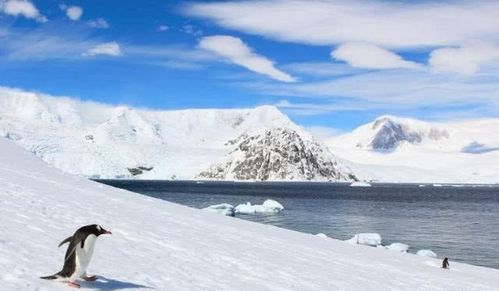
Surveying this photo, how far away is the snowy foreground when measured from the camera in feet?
45.9

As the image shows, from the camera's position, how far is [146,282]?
13.8 m

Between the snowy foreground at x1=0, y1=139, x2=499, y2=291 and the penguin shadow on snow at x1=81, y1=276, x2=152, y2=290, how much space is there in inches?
1.1

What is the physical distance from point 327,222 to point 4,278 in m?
75.4

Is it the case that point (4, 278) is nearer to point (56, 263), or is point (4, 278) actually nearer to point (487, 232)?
point (56, 263)

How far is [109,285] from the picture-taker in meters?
12.3

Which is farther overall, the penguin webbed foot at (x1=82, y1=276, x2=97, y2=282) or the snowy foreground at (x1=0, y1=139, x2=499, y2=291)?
the snowy foreground at (x1=0, y1=139, x2=499, y2=291)

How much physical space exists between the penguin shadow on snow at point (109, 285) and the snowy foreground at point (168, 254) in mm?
28

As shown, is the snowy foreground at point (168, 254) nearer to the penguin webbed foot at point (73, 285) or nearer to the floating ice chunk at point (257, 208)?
the penguin webbed foot at point (73, 285)

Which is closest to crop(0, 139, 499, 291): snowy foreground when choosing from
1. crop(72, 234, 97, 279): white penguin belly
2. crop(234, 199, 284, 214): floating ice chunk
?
crop(72, 234, 97, 279): white penguin belly

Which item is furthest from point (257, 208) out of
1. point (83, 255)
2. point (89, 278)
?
point (83, 255)

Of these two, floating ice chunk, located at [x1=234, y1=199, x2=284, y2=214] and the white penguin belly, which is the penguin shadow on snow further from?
floating ice chunk, located at [x1=234, y1=199, x2=284, y2=214]

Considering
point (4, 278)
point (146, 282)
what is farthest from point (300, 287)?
point (4, 278)

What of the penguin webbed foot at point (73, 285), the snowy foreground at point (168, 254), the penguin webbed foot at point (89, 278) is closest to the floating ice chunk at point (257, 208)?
the snowy foreground at point (168, 254)

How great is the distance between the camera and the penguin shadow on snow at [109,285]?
11.9m
